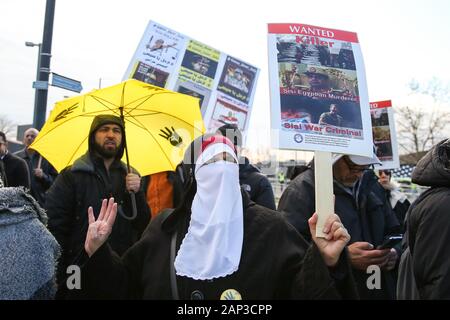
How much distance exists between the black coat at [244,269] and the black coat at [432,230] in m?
0.47

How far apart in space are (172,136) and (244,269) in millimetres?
2282

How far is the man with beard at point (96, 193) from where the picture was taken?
3.65 metres

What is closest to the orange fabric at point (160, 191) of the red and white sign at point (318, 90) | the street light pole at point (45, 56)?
the red and white sign at point (318, 90)

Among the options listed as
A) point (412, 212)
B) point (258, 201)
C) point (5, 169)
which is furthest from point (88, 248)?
point (5, 169)

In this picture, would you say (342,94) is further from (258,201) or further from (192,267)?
(258,201)

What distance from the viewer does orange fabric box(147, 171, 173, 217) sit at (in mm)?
4750

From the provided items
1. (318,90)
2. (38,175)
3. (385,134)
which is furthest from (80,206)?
(38,175)

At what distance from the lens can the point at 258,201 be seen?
4.64 metres

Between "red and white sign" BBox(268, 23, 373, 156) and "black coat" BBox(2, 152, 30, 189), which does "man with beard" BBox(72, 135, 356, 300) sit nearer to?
"red and white sign" BBox(268, 23, 373, 156)

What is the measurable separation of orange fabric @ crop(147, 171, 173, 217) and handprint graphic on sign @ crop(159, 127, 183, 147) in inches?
26.0

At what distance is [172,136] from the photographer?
4.25 metres

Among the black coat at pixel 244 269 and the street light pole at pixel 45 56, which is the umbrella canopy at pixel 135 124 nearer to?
the black coat at pixel 244 269

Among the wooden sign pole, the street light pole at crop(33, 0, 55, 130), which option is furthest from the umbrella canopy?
the street light pole at crop(33, 0, 55, 130)

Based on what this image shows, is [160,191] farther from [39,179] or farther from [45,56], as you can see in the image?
[45,56]
